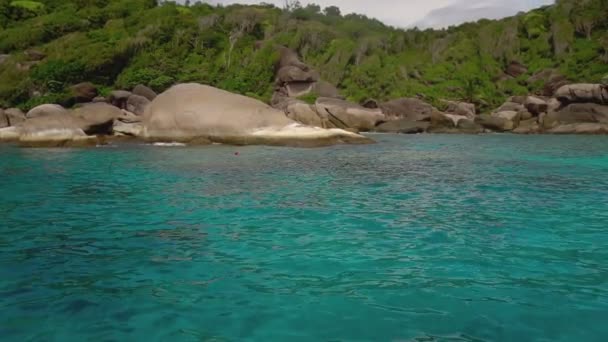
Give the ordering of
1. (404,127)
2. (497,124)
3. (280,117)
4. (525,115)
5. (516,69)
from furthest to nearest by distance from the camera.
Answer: (516,69)
(525,115)
(497,124)
(404,127)
(280,117)

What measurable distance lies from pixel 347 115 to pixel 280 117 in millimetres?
15155

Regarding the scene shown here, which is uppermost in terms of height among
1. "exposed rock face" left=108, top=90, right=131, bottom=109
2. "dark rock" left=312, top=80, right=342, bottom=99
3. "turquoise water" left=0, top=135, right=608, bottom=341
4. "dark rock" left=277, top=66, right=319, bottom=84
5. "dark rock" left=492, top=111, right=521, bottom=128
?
"dark rock" left=277, top=66, right=319, bottom=84

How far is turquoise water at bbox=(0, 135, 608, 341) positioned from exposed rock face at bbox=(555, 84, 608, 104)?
30.1 m

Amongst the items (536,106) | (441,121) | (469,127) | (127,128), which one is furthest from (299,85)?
(127,128)

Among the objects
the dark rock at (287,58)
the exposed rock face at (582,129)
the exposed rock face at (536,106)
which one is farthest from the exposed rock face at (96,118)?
the exposed rock face at (536,106)

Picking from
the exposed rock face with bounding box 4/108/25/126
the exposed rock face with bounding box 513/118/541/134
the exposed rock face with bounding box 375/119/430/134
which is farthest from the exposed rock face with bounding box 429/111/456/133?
the exposed rock face with bounding box 4/108/25/126

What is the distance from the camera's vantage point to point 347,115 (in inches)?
1511

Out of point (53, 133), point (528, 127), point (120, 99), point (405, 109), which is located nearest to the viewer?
point (53, 133)

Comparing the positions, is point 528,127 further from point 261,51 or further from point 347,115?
point 261,51

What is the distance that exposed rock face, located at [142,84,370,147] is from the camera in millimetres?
23000

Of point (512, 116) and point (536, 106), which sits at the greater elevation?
point (536, 106)

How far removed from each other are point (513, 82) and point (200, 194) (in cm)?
5242

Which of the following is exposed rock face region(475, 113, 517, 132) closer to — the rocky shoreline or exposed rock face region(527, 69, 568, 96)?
the rocky shoreline

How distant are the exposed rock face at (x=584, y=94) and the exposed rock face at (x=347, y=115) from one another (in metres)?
13.9
